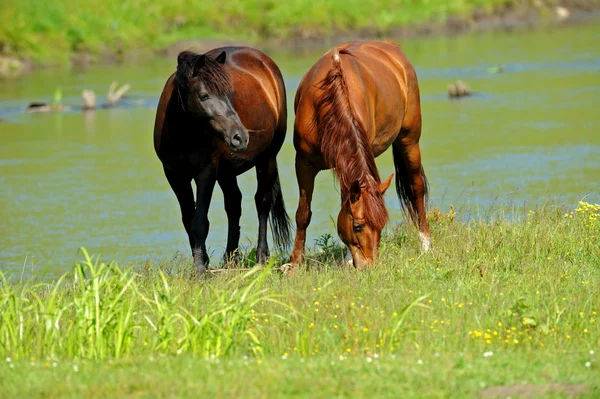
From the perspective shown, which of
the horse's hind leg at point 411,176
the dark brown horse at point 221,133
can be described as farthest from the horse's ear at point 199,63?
the horse's hind leg at point 411,176

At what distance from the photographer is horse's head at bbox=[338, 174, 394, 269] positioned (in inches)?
302

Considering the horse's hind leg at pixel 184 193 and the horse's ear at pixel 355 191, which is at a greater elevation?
the horse's ear at pixel 355 191

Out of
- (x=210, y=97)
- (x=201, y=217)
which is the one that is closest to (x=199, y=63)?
(x=210, y=97)

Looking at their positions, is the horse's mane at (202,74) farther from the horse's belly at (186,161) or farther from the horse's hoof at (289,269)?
the horse's hoof at (289,269)

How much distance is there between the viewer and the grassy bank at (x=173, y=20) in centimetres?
3566

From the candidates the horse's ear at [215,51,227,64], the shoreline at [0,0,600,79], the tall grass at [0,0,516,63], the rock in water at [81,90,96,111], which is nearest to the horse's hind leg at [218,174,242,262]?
the horse's ear at [215,51,227,64]

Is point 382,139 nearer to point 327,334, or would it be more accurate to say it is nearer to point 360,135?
point 360,135

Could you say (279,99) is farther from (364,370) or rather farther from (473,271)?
(364,370)

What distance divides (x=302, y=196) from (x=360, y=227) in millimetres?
1168

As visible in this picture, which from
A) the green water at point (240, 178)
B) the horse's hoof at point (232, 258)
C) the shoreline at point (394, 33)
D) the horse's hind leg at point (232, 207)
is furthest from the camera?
the shoreline at point (394, 33)

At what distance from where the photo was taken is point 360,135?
802 centimetres

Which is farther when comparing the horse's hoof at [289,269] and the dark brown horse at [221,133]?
the horse's hoof at [289,269]

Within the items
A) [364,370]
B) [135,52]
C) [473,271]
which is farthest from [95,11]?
[364,370]

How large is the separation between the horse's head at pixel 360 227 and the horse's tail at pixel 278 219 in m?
2.28
